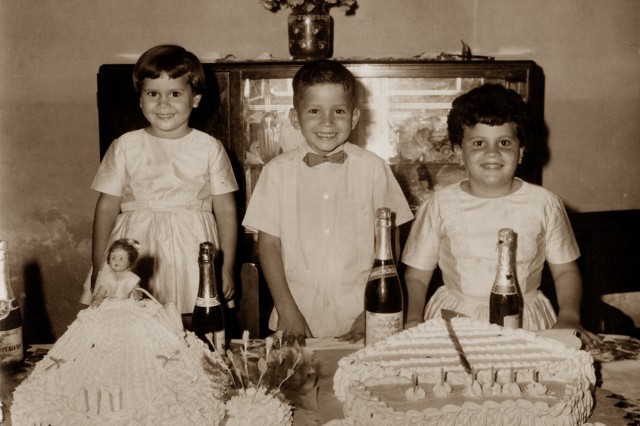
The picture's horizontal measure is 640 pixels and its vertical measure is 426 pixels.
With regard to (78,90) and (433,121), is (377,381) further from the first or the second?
(78,90)

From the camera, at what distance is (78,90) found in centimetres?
420

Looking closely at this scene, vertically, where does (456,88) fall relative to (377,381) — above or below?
above

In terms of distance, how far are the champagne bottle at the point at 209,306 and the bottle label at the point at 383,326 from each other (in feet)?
1.09

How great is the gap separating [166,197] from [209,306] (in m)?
1.18

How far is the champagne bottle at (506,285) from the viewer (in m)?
1.45

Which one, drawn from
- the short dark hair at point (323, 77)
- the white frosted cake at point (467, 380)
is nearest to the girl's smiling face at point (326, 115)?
the short dark hair at point (323, 77)

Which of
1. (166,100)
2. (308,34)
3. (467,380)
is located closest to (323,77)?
(166,100)

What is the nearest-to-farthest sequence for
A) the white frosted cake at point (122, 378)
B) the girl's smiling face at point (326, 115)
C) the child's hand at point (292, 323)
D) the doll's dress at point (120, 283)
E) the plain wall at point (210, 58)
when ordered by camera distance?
the white frosted cake at point (122, 378), the doll's dress at point (120, 283), the child's hand at point (292, 323), the girl's smiling face at point (326, 115), the plain wall at point (210, 58)

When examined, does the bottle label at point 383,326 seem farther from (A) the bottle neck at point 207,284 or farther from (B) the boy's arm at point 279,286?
(B) the boy's arm at point 279,286

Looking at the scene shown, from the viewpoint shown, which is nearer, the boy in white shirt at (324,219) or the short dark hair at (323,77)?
the short dark hair at (323,77)

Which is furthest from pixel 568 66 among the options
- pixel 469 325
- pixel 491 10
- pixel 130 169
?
pixel 469 325

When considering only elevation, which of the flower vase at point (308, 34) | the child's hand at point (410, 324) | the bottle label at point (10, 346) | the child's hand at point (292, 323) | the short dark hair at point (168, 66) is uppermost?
the flower vase at point (308, 34)

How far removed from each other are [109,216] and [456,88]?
218cm

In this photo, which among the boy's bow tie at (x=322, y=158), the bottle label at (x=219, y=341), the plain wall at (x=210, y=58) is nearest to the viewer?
the bottle label at (x=219, y=341)
